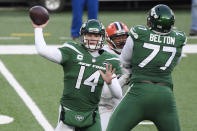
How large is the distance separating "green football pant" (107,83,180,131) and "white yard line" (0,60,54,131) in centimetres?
218

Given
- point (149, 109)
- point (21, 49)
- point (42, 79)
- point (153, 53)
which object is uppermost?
Answer: point (153, 53)

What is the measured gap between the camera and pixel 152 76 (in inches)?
238

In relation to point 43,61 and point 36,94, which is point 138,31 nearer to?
point 36,94

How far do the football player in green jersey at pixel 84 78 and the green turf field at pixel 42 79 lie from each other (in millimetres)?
1978

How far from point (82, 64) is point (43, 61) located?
5615 millimetres

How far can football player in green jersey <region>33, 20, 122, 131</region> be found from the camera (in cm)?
603

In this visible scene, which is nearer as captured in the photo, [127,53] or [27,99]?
[127,53]

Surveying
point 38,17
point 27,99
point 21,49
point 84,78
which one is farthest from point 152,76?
point 21,49

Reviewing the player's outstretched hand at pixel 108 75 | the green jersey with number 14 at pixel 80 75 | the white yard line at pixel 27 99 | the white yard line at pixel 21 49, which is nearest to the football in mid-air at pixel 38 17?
the green jersey with number 14 at pixel 80 75

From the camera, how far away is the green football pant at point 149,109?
5.94 metres

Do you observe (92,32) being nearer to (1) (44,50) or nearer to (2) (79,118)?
(1) (44,50)

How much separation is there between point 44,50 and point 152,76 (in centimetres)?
104

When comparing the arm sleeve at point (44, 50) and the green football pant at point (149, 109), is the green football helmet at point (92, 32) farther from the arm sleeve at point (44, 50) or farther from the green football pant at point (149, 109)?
the green football pant at point (149, 109)

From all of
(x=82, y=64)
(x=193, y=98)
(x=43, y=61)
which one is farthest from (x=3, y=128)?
(x=43, y=61)
